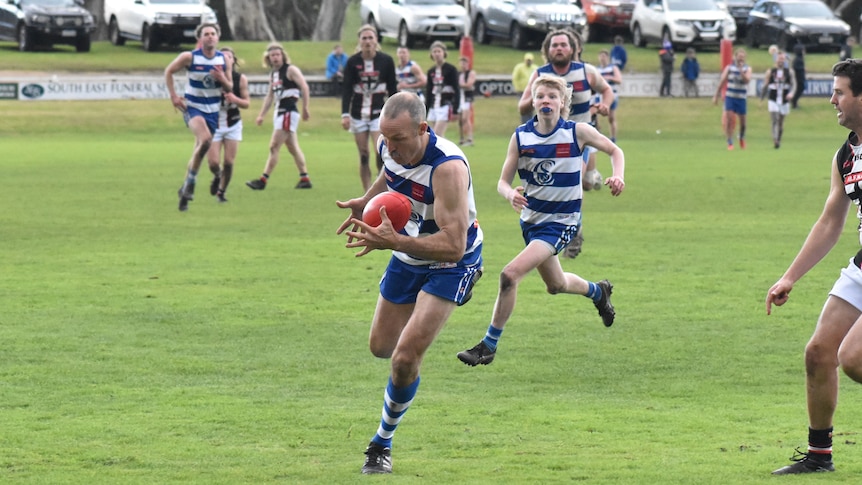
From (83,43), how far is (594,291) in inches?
1510

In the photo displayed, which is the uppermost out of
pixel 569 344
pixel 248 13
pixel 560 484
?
pixel 560 484

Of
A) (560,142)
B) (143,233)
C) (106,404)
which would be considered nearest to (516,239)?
(143,233)

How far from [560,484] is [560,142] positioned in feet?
13.8

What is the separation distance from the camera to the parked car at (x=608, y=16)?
176 ft

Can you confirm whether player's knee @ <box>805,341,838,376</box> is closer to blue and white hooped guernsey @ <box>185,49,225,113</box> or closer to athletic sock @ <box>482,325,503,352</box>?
athletic sock @ <box>482,325,503,352</box>

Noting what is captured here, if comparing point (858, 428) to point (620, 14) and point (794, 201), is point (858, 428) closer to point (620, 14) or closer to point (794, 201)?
point (794, 201)

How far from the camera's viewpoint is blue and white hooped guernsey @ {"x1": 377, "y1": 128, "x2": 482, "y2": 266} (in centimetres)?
693

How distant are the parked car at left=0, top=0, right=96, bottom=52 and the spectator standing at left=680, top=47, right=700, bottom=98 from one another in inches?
753

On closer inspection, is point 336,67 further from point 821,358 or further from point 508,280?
point 821,358

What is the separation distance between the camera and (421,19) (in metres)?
47.6

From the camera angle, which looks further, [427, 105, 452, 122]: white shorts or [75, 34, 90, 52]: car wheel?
[75, 34, 90, 52]: car wheel

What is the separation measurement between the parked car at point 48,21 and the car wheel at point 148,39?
1.99 metres

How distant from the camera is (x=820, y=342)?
654 centimetres

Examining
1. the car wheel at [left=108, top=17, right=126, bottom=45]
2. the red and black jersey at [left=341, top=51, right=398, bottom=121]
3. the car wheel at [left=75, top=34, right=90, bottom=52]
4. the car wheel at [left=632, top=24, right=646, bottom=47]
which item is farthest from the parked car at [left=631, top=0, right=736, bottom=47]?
the red and black jersey at [left=341, top=51, right=398, bottom=121]
